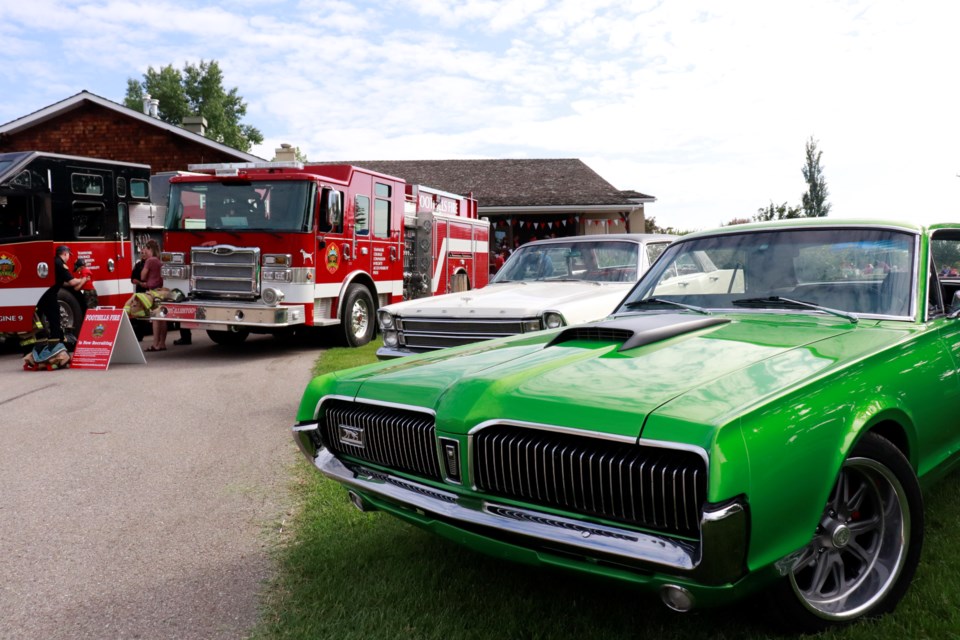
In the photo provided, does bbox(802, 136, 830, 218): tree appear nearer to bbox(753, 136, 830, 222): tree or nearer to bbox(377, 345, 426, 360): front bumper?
bbox(753, 136, 830, 222): tree

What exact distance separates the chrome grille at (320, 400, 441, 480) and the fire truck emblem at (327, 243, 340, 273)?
7586mm

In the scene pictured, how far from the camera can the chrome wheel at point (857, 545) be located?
255cm

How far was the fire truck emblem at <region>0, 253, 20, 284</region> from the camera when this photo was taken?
10.4 meters

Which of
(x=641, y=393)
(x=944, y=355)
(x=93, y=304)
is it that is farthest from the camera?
(x=93, y=304)

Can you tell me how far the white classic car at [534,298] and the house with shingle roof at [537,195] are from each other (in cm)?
1585

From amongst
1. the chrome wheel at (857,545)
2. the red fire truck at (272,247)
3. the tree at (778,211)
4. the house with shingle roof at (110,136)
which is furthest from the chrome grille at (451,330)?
the tree at (778,211)

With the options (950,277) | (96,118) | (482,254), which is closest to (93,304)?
(482,254)

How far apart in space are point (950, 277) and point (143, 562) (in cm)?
518

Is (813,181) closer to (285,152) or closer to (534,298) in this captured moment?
(285,152)

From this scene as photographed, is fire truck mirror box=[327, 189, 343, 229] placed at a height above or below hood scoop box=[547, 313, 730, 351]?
above

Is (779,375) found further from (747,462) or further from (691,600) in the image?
(691,600)

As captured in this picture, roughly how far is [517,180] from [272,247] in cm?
1805

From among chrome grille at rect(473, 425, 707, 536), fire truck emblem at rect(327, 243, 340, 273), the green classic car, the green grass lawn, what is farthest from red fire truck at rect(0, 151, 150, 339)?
chrome grille at rect(473, 425, 707, 536)

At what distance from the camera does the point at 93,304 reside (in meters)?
11.4
